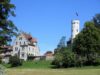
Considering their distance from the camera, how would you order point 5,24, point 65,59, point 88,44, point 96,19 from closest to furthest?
point 5,24 → point 65,59 → point 88,44 → point 96,19

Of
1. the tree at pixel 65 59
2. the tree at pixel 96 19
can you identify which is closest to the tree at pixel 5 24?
the tree at pixel 65 59

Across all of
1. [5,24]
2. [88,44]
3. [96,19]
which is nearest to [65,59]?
[88,44]

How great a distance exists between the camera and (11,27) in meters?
16.0

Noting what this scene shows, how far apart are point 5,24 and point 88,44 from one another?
85656 millimetres

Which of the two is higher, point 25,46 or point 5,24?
point 25,46

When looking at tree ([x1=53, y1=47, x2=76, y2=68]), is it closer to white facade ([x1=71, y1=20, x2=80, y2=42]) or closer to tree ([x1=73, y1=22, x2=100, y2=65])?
tree ([x1=73, y1=22, x2=100, y2=65])

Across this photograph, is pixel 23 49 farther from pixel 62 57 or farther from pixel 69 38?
pixel 62 57

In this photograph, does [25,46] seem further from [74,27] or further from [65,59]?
[65,59]

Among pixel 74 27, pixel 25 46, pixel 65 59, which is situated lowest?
pixel 65 59

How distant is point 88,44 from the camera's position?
101 m

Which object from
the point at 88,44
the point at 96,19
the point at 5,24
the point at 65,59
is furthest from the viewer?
the point at 96,19

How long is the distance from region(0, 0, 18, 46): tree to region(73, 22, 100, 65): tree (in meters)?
82.8

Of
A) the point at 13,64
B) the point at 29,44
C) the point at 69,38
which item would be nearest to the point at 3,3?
the point at 13,64

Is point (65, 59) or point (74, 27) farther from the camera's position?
point (74, 27)
